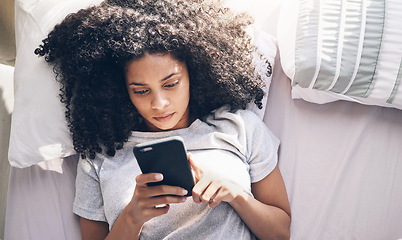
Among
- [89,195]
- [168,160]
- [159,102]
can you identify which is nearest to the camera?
[168,160]

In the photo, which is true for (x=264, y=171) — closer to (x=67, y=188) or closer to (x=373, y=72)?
(x=373, y=72)

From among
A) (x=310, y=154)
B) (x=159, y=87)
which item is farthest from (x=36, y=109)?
(x=310, y=154)

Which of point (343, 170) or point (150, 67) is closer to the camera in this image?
point (150, 67)

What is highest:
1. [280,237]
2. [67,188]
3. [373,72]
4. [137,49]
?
[137,49]

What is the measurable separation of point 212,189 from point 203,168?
124 mm

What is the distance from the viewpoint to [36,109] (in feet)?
3.51

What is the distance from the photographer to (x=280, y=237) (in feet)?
3.37

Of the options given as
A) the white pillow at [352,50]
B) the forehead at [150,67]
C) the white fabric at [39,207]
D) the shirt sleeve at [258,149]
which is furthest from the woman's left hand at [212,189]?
the white fabric at [39,207]

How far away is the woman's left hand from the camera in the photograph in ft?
2.77

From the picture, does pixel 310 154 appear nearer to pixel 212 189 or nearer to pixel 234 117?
pixel 234 117

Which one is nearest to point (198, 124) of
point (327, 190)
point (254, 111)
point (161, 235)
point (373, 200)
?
point (254, 111)

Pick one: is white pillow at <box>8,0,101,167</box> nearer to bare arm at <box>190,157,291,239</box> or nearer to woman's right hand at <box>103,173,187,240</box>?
woman's right hand at <box>103,173,187,240</box>

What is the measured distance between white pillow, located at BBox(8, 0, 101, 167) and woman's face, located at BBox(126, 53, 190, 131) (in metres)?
0.26

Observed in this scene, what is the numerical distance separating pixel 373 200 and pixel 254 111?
1.33 feet
